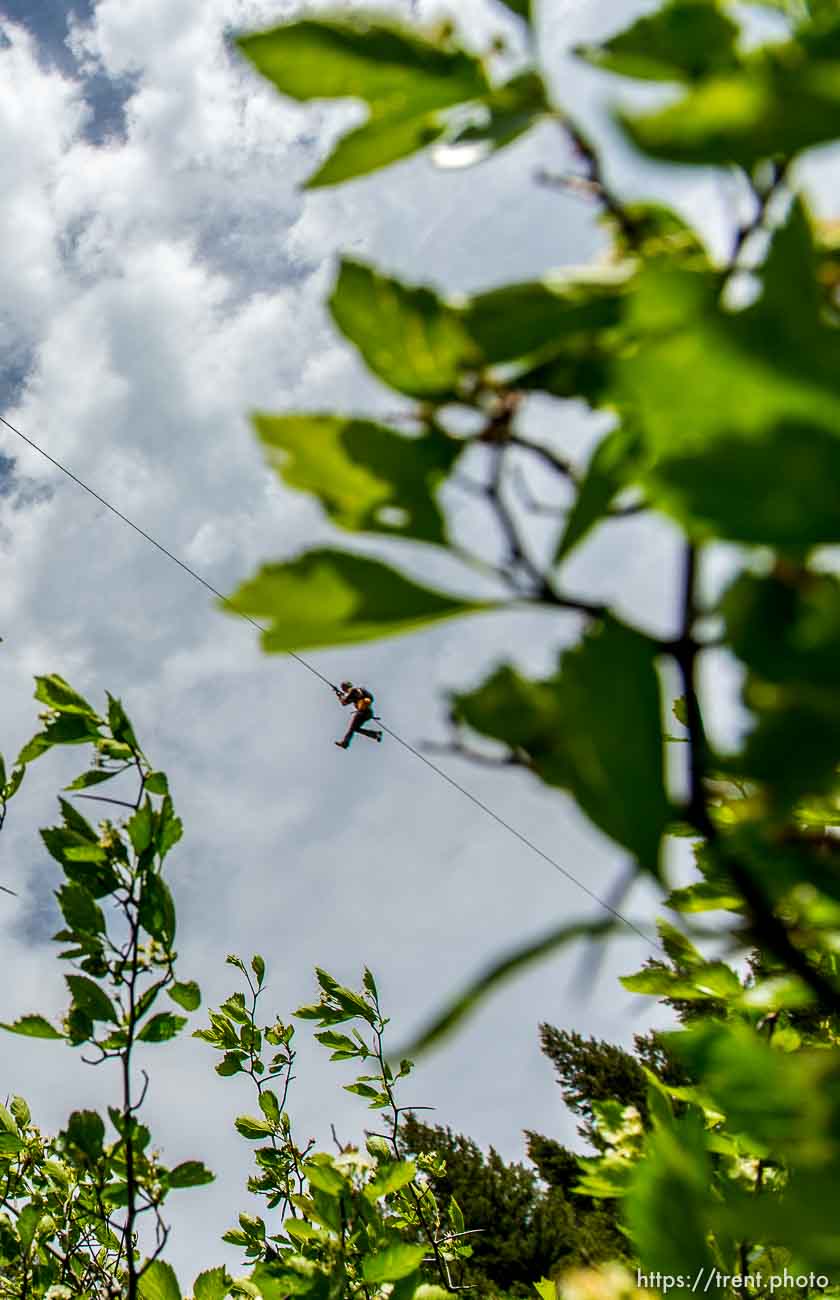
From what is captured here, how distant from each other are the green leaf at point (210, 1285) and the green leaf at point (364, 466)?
1285mm

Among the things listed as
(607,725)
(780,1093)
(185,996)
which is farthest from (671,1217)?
(185,996)

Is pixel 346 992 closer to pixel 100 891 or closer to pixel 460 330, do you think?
pixel 100 891

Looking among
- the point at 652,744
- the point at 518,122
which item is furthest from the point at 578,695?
the point at 518,122

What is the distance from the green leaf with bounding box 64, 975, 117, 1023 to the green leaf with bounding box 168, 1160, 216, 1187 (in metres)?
0.23

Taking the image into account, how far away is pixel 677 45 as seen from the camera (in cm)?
36

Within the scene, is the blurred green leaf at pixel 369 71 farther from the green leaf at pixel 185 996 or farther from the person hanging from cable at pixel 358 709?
the person hanging from cable at pixel 358 709

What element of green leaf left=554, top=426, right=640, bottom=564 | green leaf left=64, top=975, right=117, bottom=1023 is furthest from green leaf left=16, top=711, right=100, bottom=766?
green leaf left=554, top=426, right=640, bottom=564

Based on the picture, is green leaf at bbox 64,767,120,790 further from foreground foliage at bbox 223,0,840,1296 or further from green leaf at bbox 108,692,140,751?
foreground foliage at bbox 223,0,840,1296

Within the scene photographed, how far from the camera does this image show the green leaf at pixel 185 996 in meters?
1.04

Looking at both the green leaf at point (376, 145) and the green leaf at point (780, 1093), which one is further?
the green leaf at point (376, 145)

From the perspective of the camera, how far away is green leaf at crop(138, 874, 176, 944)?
3.11 feet

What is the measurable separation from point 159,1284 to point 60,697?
744mm

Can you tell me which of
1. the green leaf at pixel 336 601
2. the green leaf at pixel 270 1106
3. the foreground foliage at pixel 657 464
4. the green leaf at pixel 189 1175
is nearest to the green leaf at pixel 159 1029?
the green leaf at pixel 189 1175

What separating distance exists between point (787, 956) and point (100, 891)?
82 centimetres
